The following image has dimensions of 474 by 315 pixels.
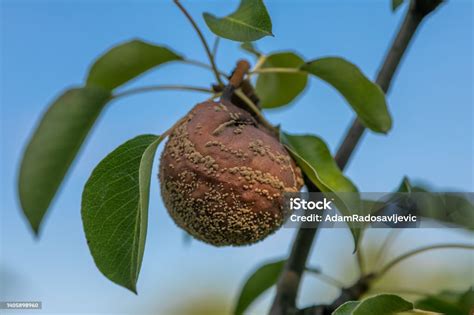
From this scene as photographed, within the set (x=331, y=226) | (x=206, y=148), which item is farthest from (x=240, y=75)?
(x=331, y=226)

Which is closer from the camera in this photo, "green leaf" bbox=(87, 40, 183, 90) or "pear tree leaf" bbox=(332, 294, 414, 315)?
"pear tree leaf" bbox=(332, 294, 414, 315)

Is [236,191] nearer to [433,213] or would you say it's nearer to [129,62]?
[129,62]

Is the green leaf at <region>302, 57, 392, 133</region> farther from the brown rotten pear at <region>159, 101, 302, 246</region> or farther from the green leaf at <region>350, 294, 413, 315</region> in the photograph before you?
the green leaf at <region>350, 294, 413, 315</region>

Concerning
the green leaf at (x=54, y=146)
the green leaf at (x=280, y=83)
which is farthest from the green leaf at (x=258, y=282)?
the green leaf at (x=54, y=146)

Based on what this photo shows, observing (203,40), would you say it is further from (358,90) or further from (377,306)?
(377,306)

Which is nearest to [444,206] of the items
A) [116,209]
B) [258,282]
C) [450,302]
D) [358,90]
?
[450,302]

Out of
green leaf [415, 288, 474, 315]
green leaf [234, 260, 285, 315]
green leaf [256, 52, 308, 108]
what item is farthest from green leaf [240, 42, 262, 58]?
green leaf [415, 288, 474, 315]
